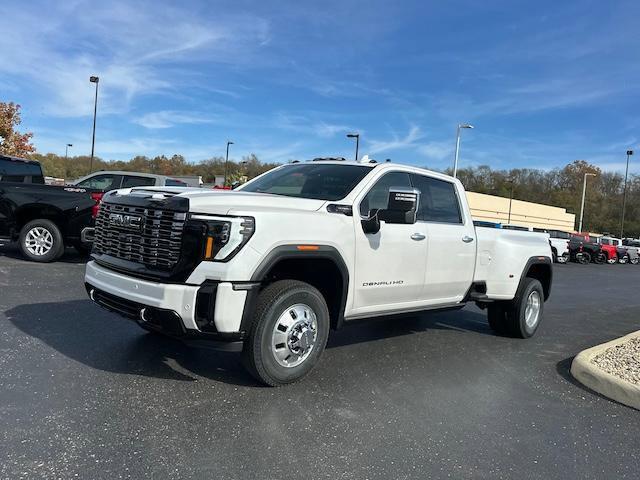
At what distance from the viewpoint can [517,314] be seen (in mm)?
6734

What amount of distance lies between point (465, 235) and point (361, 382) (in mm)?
A: 2253

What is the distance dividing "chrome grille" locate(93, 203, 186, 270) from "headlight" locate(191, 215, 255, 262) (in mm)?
226

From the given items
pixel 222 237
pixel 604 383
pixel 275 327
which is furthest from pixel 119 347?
pixel 604 383

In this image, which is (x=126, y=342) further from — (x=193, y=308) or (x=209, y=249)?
(x=209, y=249)

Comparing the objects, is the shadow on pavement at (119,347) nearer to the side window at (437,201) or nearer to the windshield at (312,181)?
the windshield at (312,181)

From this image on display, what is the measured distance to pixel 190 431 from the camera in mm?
3404

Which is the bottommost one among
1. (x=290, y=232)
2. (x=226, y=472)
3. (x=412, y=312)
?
(x=226, y=472)

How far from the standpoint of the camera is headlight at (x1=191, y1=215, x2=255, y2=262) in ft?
12.2

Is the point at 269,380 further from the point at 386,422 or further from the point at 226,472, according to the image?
the point at 226,472

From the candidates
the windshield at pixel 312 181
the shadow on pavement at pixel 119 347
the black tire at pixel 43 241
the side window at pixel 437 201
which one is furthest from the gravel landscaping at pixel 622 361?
the black tire at pixel 43 241

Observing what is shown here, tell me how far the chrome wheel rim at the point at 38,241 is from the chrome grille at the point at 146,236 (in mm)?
6262

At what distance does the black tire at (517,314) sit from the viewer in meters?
6.73

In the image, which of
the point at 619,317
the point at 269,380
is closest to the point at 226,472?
the point at 269,380

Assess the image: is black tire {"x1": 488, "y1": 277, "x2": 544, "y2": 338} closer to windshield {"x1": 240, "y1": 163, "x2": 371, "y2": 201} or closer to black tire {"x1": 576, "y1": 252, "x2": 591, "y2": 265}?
windshield {"x1": 240, "y1": 163, "x2": 371, "y2": 201}
